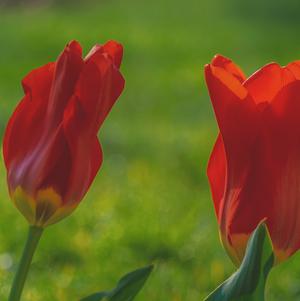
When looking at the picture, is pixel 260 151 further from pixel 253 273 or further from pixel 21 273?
pixel 21 273

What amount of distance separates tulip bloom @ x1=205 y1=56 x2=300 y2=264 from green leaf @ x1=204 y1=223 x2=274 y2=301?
3.1 inches

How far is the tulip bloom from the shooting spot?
1.40 meters

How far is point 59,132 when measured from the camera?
1.46m

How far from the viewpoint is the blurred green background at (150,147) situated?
3.79 meters

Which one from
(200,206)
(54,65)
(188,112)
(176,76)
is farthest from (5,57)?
(54,65)

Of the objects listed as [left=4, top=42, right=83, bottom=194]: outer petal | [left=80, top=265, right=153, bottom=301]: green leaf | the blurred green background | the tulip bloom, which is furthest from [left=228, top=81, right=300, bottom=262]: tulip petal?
the blurred green background

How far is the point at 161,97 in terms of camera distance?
941 centimetres

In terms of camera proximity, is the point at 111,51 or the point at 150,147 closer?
the point at 111,51

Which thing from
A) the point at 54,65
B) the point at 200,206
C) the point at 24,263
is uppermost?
the point at 54,65

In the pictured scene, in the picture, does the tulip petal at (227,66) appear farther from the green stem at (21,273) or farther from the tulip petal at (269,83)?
the green stem at (21,273)

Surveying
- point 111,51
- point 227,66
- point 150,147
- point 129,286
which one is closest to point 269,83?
point 227,66

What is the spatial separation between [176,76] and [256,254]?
8934 mm

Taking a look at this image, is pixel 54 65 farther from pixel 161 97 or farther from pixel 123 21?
pixel 123 21

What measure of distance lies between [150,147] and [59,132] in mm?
5546
